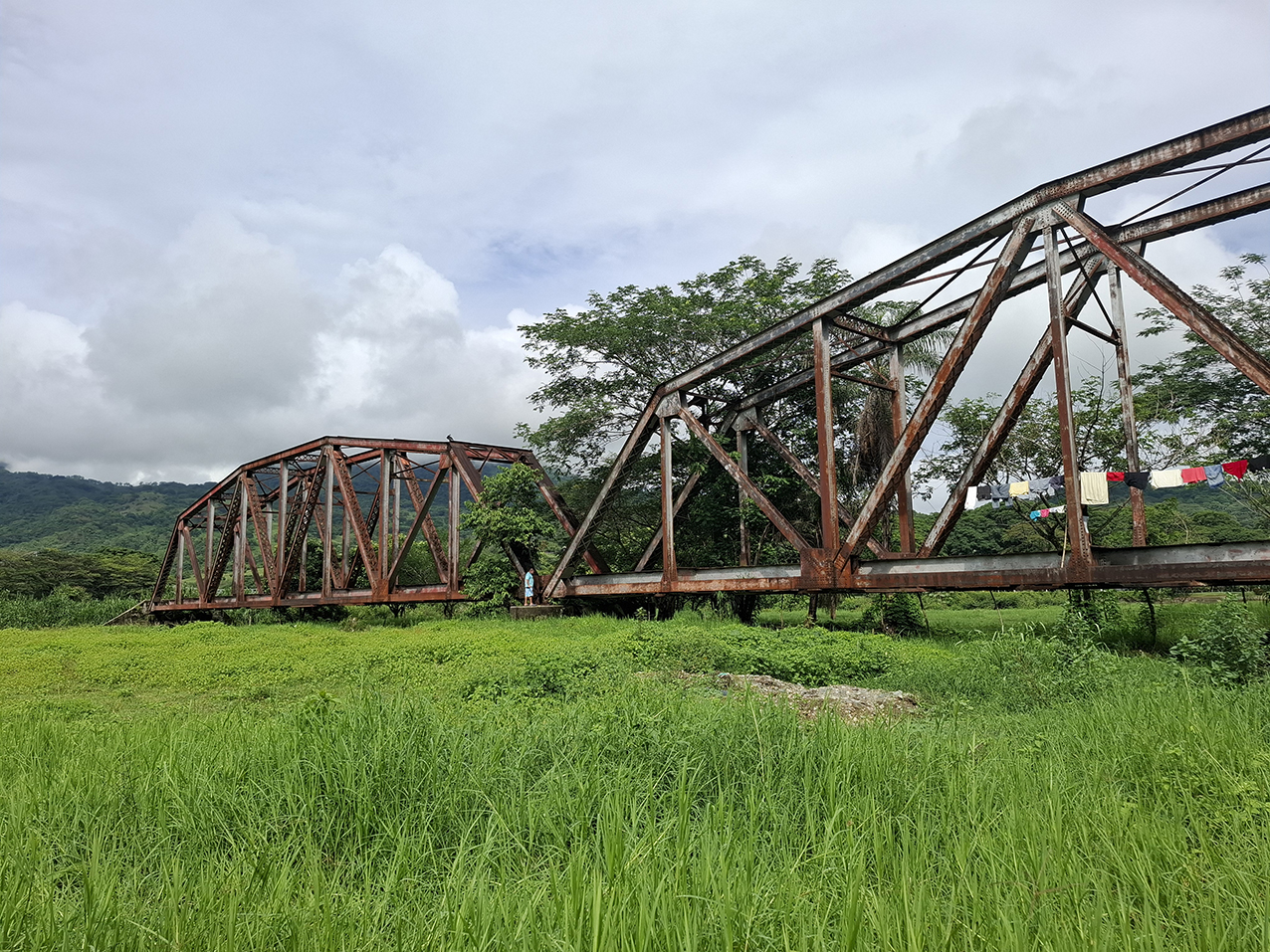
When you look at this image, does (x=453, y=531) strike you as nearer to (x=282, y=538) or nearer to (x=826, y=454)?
(x=282, y=538)

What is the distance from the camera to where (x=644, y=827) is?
10.8ft

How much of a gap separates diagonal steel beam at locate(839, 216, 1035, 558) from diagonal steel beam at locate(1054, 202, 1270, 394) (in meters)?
0.68

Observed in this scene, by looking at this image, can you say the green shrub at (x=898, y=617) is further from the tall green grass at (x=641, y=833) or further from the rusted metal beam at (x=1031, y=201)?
the tall green grass at (x=641, y=833)

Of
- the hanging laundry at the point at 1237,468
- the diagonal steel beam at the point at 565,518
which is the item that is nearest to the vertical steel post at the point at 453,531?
the diagonal steel beam at the point at 565,518

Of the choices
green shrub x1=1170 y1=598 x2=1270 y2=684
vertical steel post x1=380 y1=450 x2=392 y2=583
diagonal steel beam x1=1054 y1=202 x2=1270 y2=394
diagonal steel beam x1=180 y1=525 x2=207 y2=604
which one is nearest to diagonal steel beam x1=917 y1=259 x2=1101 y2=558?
diagonal steel beam x1=1054 y1=202 x2=1270 y2=394

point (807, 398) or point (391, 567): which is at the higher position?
point (807, 398)

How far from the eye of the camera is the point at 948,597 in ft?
93.2

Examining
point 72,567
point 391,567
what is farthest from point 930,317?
point 72,567

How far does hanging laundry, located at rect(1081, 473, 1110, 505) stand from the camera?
888cm

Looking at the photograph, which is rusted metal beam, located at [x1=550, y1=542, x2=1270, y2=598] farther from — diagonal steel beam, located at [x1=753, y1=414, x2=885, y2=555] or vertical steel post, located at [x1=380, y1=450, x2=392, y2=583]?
vertical steel post, located at [x1=380, y1=450, x2=392, y2=583]

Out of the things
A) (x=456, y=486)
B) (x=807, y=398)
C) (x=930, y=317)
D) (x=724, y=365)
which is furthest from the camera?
(x=456, y=486)

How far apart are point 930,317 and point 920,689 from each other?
22.1ft

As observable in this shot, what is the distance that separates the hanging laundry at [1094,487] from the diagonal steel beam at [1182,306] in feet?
5.84

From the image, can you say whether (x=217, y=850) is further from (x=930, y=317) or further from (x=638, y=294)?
(x=638, y=294)
